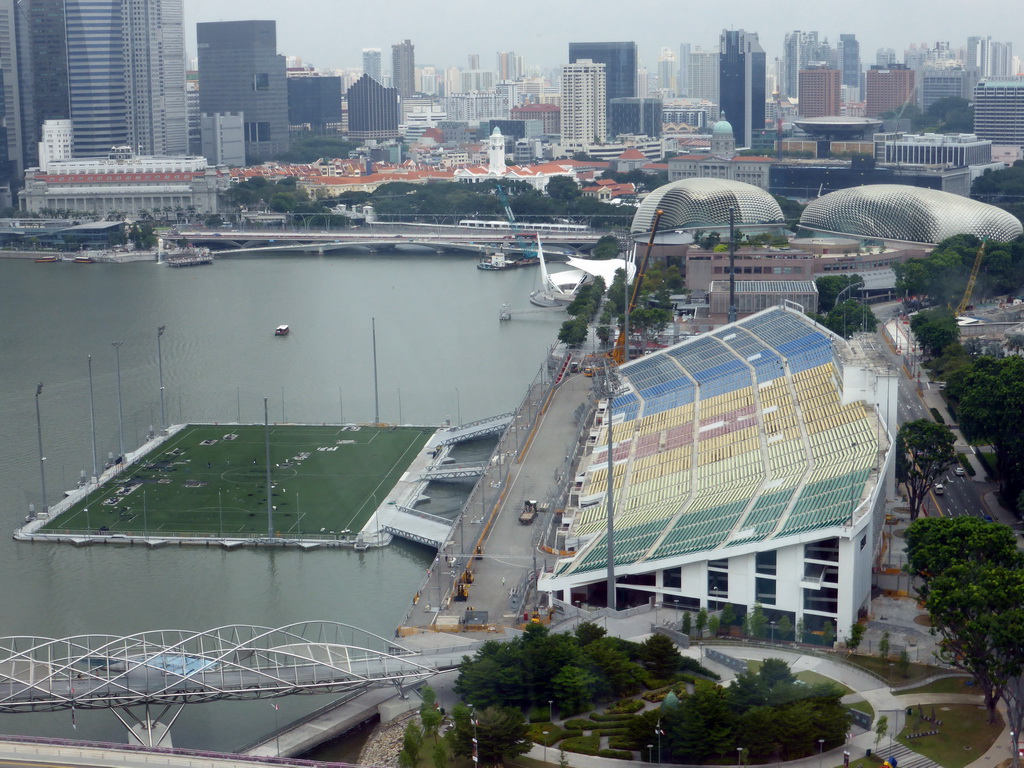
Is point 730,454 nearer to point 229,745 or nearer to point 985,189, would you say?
point 229,745

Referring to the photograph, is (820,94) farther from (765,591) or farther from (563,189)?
(765,591)

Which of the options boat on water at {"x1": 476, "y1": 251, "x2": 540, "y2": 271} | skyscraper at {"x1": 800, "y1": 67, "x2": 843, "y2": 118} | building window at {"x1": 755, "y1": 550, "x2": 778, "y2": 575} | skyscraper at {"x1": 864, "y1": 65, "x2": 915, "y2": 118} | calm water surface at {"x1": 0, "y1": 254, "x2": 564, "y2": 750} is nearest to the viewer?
building window at {"x1": 755, "y1": 550, "x2": 778, "y2": 575}

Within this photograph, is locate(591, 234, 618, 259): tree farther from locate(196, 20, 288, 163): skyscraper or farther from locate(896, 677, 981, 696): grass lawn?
locate(196, 20, 288, 163): skyscraper

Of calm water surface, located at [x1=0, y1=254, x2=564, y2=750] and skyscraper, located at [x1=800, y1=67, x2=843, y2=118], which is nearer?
calm water surface, located at [x1=0, y1=254, x2=564, y2=750]

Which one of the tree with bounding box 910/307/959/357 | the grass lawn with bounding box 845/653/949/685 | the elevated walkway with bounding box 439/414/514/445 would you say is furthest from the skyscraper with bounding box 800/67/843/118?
the grass lawn with bounding box 845/653/949/685

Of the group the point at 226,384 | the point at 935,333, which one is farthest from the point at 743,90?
the point at 226,384

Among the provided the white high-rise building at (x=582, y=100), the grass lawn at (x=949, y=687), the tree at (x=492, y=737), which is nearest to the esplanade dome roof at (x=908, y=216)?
the grass lawn at (x=949, y=687)
